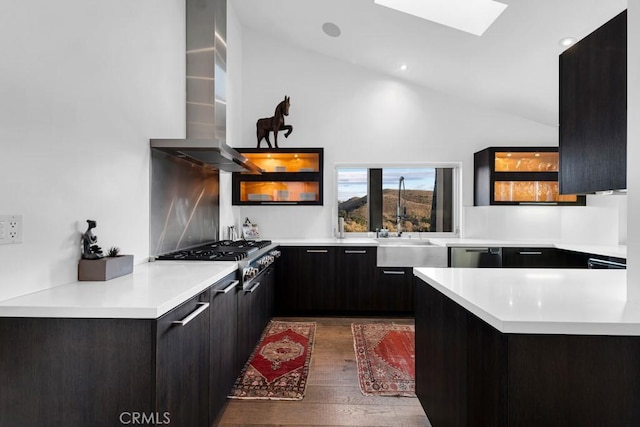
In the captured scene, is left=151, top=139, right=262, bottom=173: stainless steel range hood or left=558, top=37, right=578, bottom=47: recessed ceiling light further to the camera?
left=558, top=37, right=578, bottom=47: recessed ceiling light

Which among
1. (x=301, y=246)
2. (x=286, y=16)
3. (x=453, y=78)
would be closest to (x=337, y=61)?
(x=286, y=16)

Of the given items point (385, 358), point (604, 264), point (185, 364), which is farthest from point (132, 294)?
point (604, 264)

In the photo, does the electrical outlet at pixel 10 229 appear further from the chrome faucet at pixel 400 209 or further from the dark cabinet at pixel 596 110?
the chrome faucet at pixel 400 209

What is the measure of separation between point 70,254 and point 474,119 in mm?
4582

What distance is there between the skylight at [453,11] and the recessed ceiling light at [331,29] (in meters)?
0.79

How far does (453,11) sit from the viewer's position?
10.3ft

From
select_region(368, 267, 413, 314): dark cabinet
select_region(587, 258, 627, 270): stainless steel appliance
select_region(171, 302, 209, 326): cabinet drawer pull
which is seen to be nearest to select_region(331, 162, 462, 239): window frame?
select_region(368, 267, 413, 314): dark cabinet

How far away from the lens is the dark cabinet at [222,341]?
1.86 meters

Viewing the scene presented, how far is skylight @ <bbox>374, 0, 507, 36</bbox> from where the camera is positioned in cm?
300

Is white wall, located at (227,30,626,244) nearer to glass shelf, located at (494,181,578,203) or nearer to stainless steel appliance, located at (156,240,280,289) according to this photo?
glass shelf, located at (494,181,578,203)

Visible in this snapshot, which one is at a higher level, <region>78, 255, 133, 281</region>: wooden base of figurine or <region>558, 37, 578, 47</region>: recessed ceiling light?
Answer: <region>558, 37, 578, 47</region>: recessed ceiling light

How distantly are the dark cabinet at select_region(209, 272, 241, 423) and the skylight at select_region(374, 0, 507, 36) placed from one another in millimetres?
2880

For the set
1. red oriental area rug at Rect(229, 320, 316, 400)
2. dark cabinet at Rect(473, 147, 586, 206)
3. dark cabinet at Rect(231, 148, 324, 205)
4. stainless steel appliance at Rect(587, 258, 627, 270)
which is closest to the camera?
red oriental area rug at Rect(229, 320, 316, 400)

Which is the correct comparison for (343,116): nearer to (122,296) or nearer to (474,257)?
(474,257)
